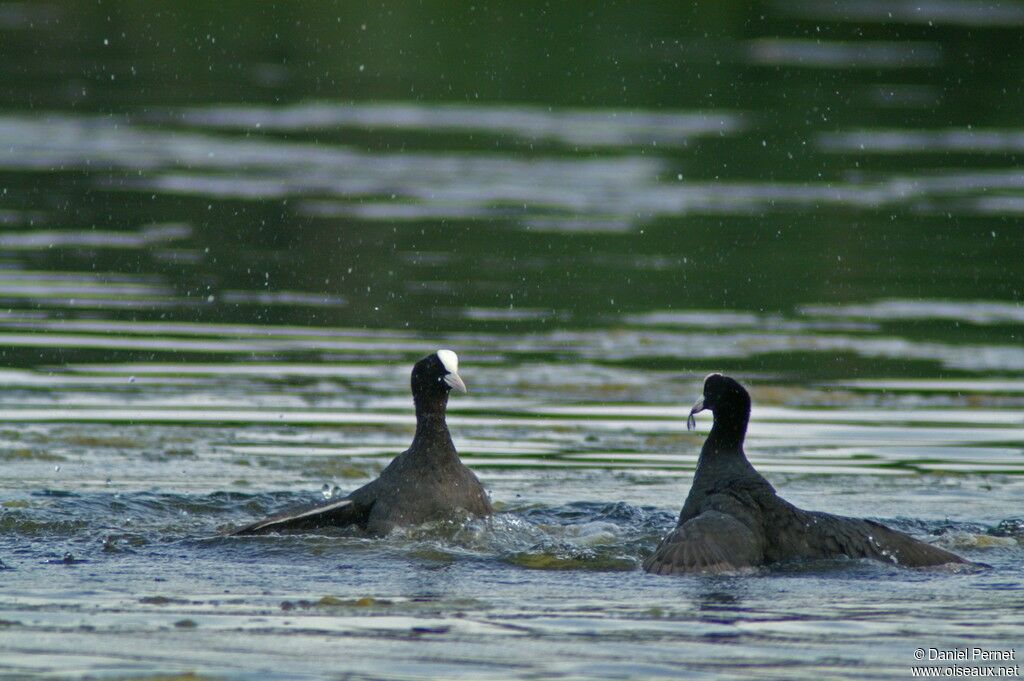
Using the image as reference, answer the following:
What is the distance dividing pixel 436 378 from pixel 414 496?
847 millimetres

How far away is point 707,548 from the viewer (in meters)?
9.47

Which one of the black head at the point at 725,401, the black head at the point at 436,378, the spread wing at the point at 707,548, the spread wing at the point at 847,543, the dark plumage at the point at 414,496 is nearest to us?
the spread wing at the point at 707,548

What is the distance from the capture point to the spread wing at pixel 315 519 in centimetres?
1041

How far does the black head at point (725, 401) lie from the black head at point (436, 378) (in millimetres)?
1531

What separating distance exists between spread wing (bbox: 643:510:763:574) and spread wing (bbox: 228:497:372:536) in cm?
188

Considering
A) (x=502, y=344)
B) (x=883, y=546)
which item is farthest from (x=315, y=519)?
(x=502, y=344)

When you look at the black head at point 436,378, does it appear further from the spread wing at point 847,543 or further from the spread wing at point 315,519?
the spread wing at point 847,543

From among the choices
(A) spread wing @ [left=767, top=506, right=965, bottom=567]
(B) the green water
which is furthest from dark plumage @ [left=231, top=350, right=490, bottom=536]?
(A) spread wing @ [left=767, top=506, right=965, bottom=567]

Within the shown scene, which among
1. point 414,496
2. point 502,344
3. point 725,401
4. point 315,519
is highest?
point 502,344

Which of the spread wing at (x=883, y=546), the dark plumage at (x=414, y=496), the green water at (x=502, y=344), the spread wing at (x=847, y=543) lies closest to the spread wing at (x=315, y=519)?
the dark plumage at (x=414, y=496)

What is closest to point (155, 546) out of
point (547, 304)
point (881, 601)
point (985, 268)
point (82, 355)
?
point (881, 601)

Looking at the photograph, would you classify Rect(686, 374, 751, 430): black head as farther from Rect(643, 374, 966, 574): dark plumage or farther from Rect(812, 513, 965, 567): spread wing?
Rect(812, 513, 965, 567): spread wing

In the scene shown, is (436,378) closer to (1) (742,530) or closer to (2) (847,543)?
(1) (742,530)

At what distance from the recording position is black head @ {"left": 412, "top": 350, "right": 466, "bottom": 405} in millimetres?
11180
